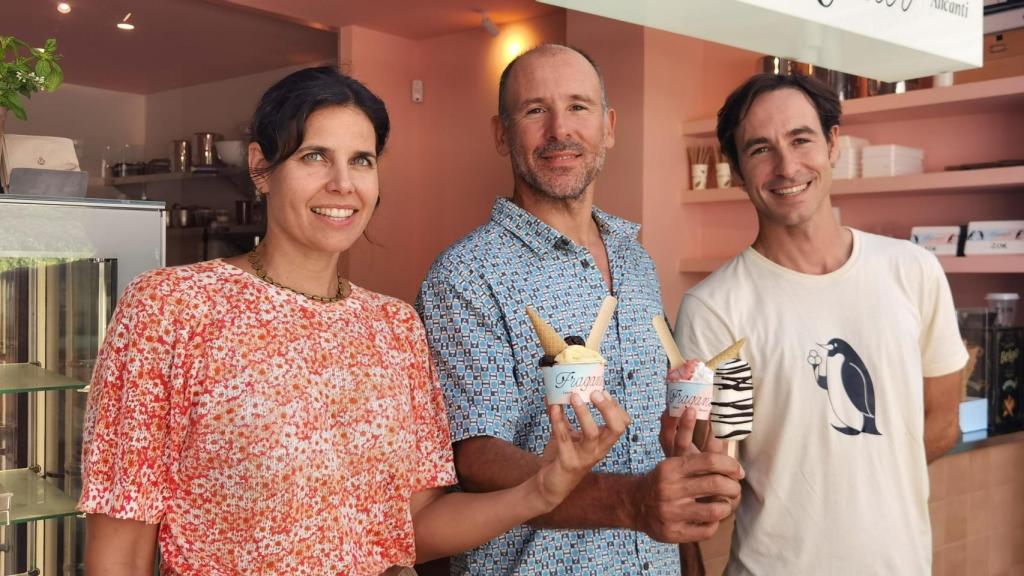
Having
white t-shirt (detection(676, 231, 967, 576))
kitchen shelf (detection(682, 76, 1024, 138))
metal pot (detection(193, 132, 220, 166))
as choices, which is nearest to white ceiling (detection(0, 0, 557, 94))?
metal pot (detection(193, 132, 220, 166))

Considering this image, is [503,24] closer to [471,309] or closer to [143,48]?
Result: [143,48]

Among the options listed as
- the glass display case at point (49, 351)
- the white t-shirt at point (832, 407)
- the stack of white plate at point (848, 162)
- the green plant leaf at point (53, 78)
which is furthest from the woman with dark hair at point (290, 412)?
the stack of white plate at point (848, 162)

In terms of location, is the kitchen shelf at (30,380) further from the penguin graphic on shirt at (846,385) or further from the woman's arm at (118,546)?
the penguin graphic on shirt at (846,385)

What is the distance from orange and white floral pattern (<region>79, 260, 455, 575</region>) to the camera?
53.1 inches

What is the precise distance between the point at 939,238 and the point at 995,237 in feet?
0.75

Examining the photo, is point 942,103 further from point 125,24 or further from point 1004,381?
point 125,24

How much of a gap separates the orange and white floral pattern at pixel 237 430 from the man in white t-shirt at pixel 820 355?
0.76 meters

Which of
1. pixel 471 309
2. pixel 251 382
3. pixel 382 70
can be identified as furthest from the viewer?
pixel 382 70

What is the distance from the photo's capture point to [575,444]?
1430mm

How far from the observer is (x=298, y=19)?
5836 mm

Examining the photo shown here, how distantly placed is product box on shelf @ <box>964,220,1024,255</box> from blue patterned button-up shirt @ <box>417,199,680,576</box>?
2.47 metres

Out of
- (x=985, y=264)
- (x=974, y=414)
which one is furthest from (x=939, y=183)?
(x=974, y=414)

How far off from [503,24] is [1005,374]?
354 cm

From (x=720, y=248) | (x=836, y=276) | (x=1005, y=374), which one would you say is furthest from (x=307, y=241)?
(x=720, y=248)
